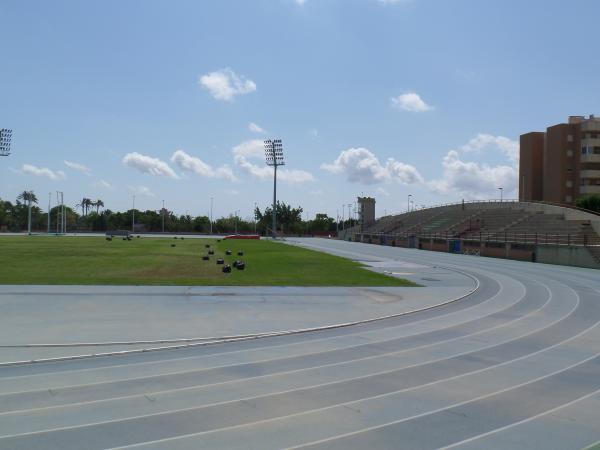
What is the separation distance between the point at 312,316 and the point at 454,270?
2376 cm

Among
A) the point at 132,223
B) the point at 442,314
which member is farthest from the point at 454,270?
the point at 132,223

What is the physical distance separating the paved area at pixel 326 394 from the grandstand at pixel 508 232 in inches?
1370

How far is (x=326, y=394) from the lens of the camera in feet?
30.3

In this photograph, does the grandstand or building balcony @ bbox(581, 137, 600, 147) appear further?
building balcony @ bbox(581, 137, 600, 147)

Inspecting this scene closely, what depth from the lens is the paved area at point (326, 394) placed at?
24.0 ft

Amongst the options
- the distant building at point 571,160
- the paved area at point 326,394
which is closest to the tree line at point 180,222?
the distant building at point 571,160

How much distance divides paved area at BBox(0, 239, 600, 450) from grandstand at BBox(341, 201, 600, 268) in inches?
1370

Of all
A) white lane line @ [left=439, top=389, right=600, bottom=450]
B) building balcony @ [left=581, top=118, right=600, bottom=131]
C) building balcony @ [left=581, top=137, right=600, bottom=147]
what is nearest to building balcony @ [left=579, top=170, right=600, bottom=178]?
building balcony @ [left=581, top=137, right=600, bottom=147]

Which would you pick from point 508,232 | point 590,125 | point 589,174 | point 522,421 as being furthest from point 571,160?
point 522,421

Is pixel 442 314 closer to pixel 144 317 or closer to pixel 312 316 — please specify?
pixel 312 316

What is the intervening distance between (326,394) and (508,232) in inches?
2166

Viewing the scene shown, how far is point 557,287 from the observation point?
28.4 meters

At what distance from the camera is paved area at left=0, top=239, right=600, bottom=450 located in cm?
732

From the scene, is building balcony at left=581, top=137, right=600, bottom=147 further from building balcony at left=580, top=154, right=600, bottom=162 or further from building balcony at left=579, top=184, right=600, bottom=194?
building balcony at left=579, top=184, right=600, bottom=194
